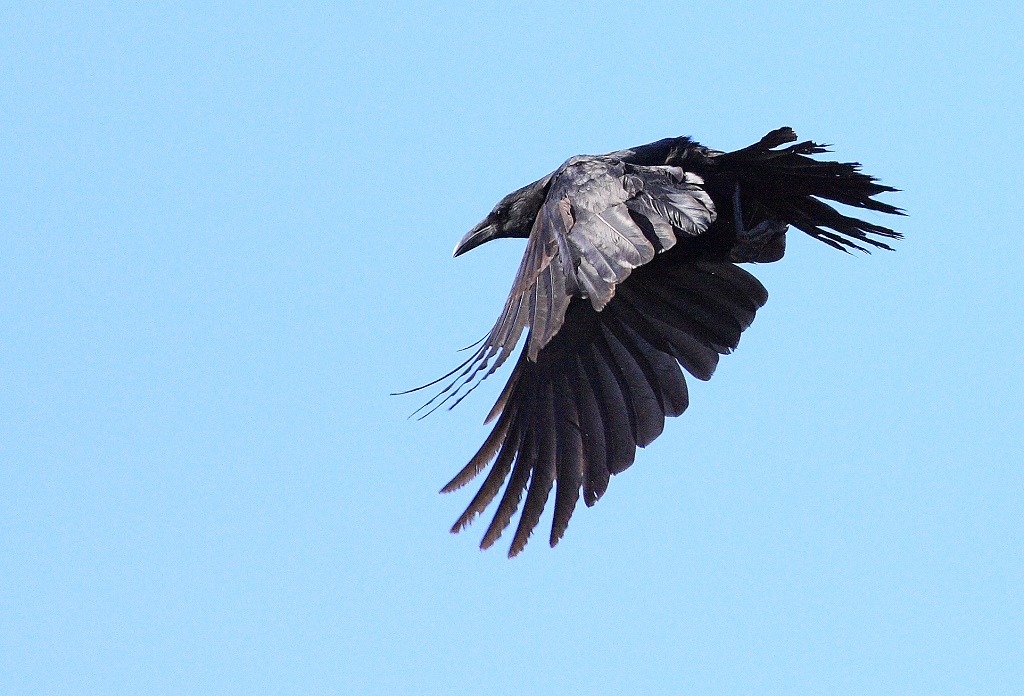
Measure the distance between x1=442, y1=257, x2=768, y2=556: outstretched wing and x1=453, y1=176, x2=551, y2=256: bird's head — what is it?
2.97ft

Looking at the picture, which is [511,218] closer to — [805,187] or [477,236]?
[477,236]

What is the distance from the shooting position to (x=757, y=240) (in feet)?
29.1

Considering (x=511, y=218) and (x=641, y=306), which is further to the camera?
(x=511, y=218)

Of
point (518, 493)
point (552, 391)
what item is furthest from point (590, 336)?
point (518, 493)

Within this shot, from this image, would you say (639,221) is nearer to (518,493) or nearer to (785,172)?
(785,172)

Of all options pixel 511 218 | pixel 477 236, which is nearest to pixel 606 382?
pixel 511 218

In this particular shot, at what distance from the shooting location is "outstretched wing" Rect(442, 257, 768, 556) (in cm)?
867

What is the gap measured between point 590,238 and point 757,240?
1624 millimetres

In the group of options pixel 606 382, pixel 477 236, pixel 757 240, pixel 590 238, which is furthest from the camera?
pixel 477 236

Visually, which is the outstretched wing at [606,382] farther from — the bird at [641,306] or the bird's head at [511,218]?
the bird's head at [511,218]

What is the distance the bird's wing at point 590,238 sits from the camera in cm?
736

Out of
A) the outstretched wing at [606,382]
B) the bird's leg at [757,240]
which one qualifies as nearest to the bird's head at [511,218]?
the outstretched wing at [606,382]

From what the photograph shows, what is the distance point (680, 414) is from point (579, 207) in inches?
61.6

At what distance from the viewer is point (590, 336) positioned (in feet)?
29.9
